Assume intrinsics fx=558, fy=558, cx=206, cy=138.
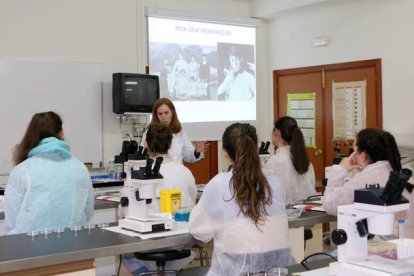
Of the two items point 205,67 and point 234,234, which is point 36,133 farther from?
point 205,67

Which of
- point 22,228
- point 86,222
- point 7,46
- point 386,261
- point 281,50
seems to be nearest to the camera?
point 386,261

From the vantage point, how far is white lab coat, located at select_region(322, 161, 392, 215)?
9.13ft

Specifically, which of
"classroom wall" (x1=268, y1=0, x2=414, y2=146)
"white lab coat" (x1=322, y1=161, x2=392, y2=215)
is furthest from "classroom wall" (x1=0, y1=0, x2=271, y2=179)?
"white lab coat" (x1=322, y1=161, x2=392, y2=215)

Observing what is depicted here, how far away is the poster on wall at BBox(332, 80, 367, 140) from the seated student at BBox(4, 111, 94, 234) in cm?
360

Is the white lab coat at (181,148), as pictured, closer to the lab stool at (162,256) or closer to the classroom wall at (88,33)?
the classroom wall at (88,33)

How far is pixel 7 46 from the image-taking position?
511 centimetres

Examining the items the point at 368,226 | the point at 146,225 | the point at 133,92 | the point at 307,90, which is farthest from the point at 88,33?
the point at 368,226

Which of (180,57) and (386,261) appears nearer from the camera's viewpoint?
(386,261)

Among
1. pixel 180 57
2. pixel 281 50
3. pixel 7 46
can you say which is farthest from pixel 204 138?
pixel 7 46

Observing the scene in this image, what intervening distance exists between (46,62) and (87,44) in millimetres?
479

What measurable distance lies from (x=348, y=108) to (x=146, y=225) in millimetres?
3803

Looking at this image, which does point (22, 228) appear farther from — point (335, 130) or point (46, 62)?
point (335, 130)

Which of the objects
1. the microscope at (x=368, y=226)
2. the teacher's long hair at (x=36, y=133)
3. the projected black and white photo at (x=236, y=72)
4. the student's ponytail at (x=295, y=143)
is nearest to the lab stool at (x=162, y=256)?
the teacher's long hair at (x=36, y=133)

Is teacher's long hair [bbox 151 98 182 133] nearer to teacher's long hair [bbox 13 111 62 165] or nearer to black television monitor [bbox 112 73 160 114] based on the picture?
black television monitor [bbox 112 73 160 114]
